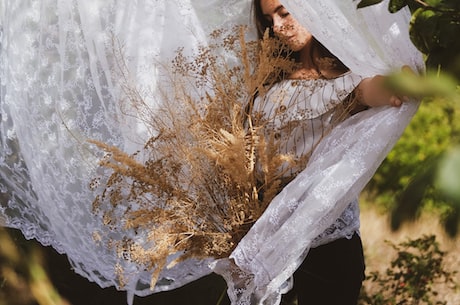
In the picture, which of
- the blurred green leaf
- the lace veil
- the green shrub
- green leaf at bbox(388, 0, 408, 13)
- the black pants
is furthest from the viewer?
the green shrub

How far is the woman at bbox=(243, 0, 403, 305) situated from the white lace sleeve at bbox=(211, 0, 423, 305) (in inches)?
4.6

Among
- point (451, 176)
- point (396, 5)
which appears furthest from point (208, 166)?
point (451, 176)

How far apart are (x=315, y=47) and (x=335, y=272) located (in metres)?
0.65

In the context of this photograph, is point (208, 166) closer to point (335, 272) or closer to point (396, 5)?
point (335, 272)

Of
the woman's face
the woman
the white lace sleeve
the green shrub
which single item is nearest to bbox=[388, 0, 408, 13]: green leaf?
the white lace sleeve

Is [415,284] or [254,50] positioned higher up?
[254,50]

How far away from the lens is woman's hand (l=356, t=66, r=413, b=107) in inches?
71.2

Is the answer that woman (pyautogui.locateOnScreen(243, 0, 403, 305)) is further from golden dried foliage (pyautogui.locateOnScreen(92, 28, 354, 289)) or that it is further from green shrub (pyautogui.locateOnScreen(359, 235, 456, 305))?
green shrub (pyautogui.locateOnScreen(359, 235, 456, 305))

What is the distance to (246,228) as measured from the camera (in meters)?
2.06

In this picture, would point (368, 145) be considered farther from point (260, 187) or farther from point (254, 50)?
point (254, 50)

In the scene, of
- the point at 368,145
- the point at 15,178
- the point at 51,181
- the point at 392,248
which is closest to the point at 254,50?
the point at 368,145

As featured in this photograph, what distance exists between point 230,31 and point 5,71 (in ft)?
2.52

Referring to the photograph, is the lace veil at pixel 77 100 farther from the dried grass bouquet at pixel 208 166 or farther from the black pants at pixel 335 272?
the black pants at pixel 335 272

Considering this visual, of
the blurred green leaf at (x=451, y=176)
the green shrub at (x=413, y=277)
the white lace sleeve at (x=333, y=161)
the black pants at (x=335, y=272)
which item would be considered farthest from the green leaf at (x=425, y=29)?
the green shrub at (x=413, y=277)
